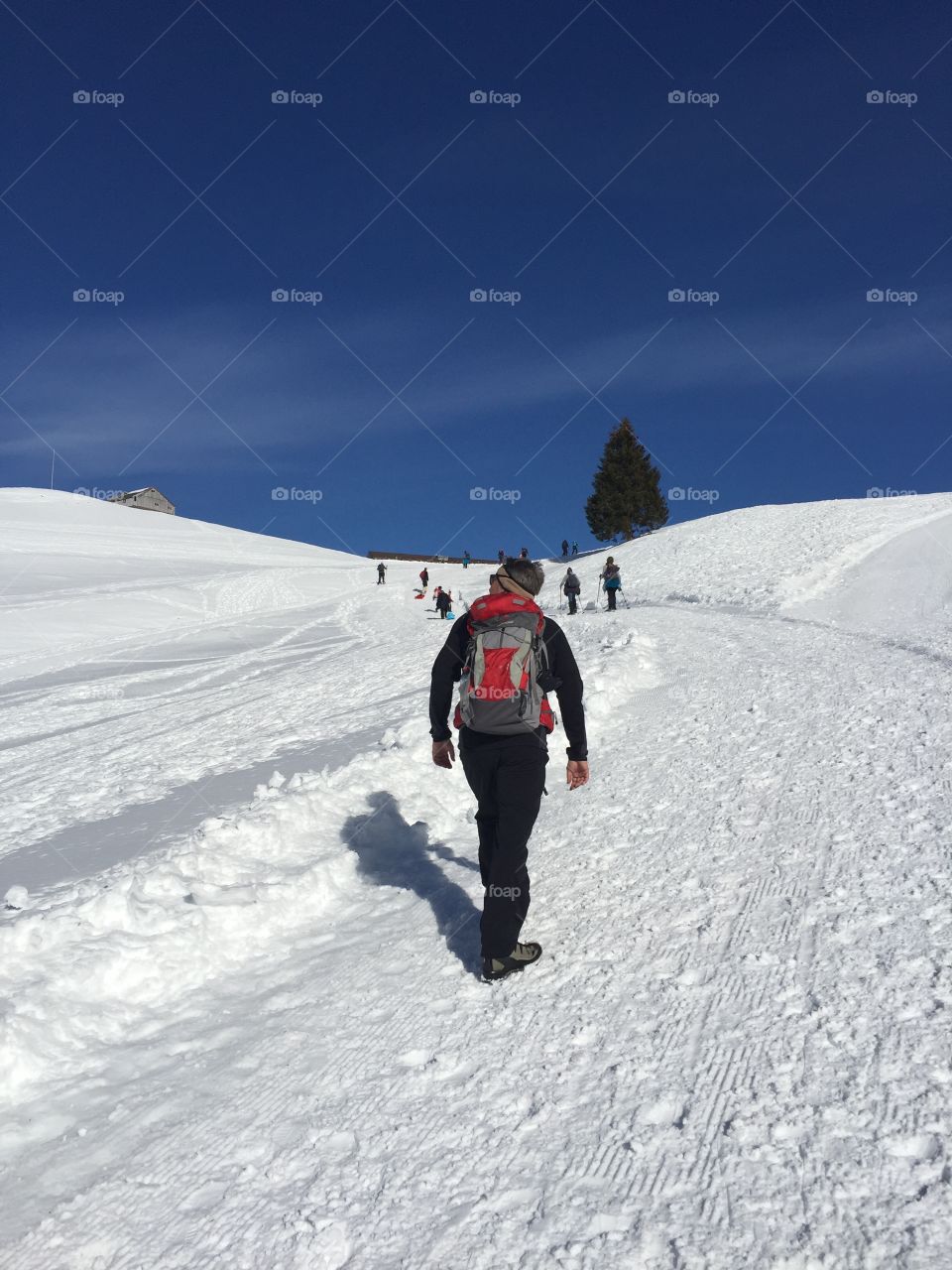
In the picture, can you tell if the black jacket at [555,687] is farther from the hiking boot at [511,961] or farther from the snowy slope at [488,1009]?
the snowy slope at [488,1009]

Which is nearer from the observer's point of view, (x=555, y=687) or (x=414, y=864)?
(x=555, y=687)

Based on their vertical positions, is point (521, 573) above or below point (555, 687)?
above

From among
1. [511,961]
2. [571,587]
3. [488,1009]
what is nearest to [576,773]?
[511,961]

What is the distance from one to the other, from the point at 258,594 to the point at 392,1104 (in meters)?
37.7

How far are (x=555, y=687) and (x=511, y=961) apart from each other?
4.52ft

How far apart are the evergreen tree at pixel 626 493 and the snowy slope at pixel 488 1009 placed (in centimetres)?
6150

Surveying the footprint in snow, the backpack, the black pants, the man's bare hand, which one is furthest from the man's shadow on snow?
the backpack

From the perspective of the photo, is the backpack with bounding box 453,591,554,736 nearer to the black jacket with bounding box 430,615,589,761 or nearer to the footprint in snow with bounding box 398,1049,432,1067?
the black jacket with bounding box 430,615,589,761

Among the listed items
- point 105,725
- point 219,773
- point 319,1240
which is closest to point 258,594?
point 105,725

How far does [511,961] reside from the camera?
14.4ft

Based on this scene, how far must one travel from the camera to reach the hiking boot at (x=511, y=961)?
4.36m

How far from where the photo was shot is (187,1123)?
350 centimetres

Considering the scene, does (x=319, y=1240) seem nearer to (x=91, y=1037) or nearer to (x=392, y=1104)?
(x=392, y=1104)

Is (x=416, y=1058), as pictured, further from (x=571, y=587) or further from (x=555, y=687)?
(x=571, y=587)
